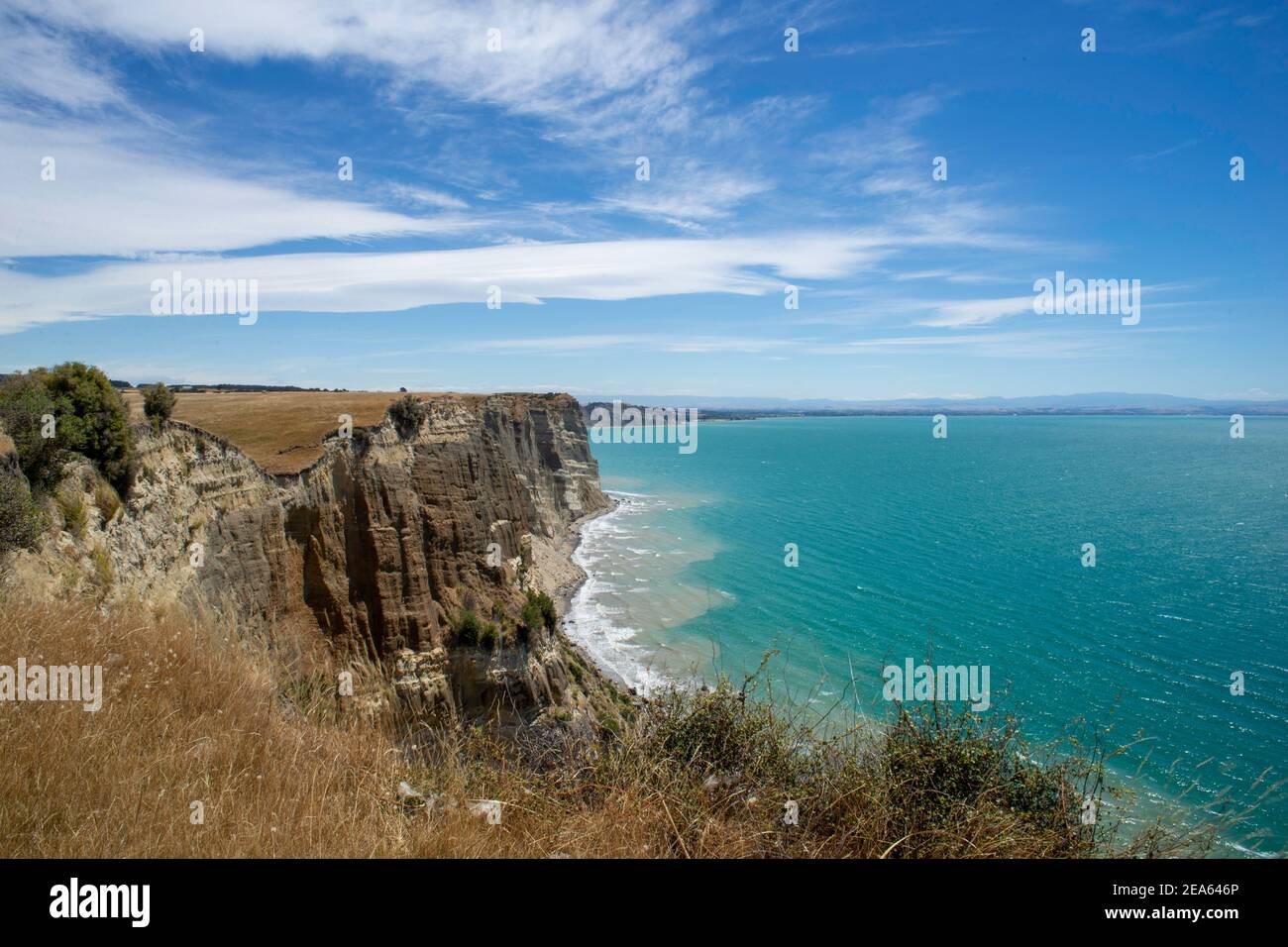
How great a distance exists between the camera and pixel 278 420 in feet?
86.2

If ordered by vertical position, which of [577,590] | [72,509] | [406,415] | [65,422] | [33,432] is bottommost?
[577,590]

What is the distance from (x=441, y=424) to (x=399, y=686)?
11.0 meters

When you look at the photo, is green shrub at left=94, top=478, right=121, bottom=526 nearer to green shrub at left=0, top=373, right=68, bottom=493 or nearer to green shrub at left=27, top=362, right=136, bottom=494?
green shrub at left=27, top=362, right=136, bottom=494

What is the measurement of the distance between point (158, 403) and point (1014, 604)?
46583 mm

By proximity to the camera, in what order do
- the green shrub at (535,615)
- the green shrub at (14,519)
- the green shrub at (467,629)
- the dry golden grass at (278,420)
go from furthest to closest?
the green shrub at (535,615) < the green shrub at (467,629) < the dry golden grass at (278,420) < the green shrub at (14,519)

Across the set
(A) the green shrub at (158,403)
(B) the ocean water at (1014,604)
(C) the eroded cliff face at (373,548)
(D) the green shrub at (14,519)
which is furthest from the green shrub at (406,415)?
(D) the green shrub at (14,519)

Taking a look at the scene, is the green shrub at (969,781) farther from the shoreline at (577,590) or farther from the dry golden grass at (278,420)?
the shoreline at (577,590)

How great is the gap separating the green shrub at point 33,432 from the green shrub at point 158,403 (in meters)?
4.56

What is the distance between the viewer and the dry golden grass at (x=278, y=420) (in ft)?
71.5

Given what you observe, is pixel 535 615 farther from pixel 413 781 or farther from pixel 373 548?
pixel 413 781

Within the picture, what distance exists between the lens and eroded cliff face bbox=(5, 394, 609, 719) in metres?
16.2

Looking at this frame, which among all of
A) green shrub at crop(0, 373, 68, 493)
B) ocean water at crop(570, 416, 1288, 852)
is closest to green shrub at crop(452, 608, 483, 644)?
ocean water at crop(570, 416, 1288, 852)
